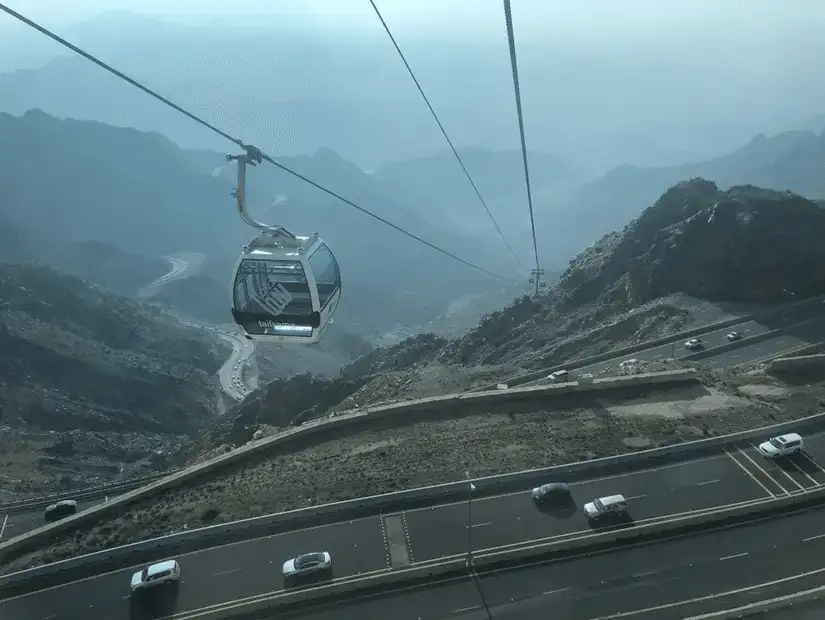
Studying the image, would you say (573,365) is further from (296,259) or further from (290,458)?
(296,259)

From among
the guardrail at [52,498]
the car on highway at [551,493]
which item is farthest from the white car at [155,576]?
the guardrail at [52,498]

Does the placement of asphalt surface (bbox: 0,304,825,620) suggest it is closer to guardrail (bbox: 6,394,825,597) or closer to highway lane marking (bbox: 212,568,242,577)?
highway lane marking (bbox: 212,568,242,577)

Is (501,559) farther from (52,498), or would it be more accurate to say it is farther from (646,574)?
(52,498)

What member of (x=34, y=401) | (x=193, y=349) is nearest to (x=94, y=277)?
(x=193, y=349)

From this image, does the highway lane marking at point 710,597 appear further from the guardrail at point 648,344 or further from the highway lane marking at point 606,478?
the guardrail at point 648,344

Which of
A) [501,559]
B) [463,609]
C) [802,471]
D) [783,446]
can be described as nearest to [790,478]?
[802,471]

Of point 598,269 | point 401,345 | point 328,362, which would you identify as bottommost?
point 328,362
